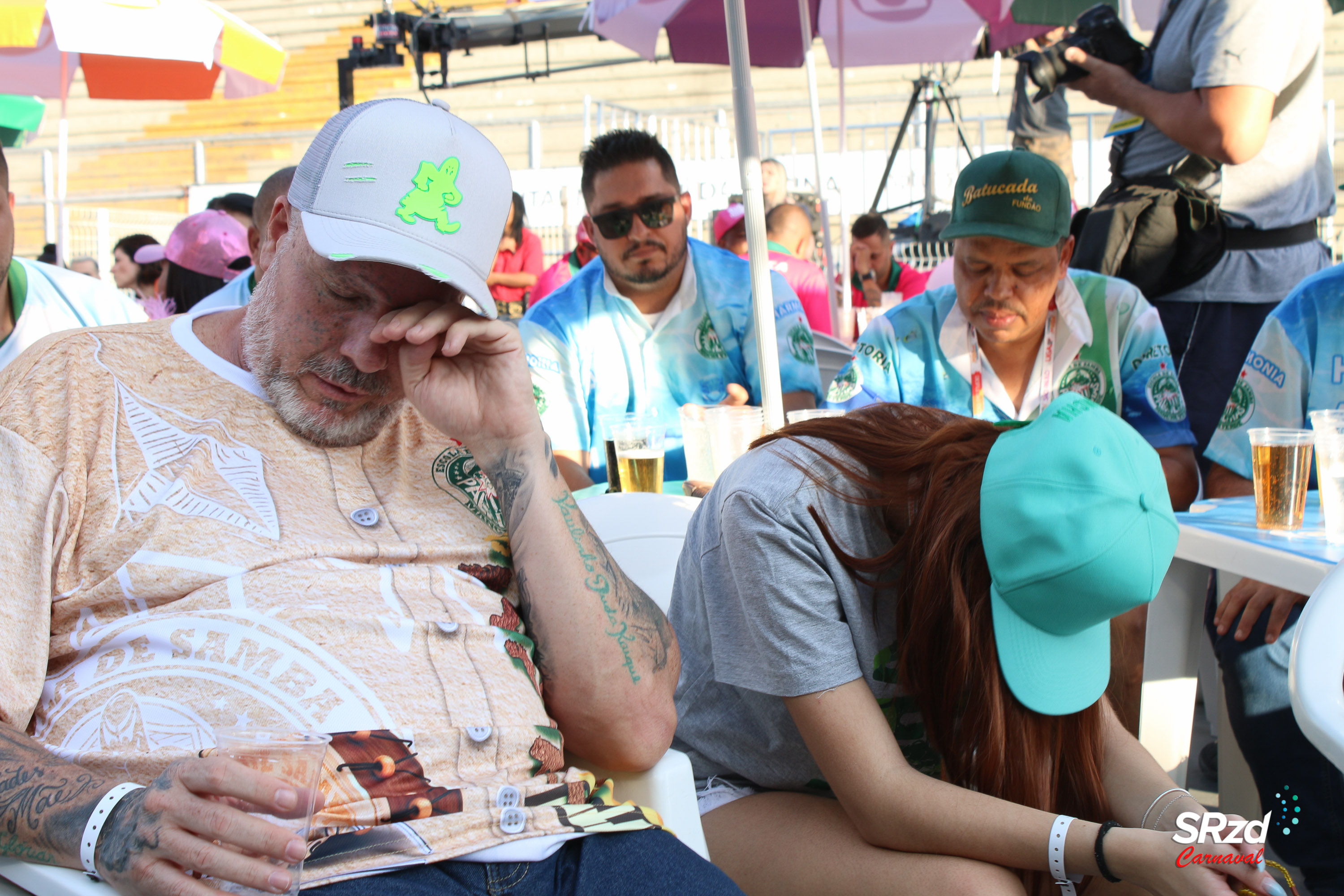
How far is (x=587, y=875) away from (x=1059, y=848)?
63cm

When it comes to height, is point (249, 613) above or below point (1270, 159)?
below

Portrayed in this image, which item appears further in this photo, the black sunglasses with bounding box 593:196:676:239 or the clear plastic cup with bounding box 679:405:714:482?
the black sunglasses with bounding box 593:196:676:239

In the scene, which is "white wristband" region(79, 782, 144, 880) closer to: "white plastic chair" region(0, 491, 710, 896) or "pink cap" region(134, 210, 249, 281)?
"white plastic chair" region(0, 491, 710, 896)

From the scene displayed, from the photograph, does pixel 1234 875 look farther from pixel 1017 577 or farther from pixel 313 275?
pixel 313 275

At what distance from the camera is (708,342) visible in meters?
3.61

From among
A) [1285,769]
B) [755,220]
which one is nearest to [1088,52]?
[755,220]

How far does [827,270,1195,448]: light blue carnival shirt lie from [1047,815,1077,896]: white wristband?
5.30 feet

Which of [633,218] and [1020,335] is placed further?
[633,218]

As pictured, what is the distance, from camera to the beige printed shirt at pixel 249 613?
121cm

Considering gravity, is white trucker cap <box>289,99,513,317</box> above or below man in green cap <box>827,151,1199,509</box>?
above

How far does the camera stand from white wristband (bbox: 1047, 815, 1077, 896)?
1.37 metres

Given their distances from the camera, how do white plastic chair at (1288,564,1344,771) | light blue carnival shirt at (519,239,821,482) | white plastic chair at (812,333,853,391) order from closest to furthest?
white plastic chair at (1288,564,1344,771) < light blue carnival shirt at (519,239,821,482) < white plastic chair at (812,333,853,391)

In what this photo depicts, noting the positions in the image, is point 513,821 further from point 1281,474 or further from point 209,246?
point 209,246

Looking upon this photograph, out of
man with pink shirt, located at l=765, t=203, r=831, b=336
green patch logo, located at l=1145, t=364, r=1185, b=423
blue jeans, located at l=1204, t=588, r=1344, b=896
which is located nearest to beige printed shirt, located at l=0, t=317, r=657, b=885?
blue jeans, located at l=1204, t=588, r=1344, b=896
